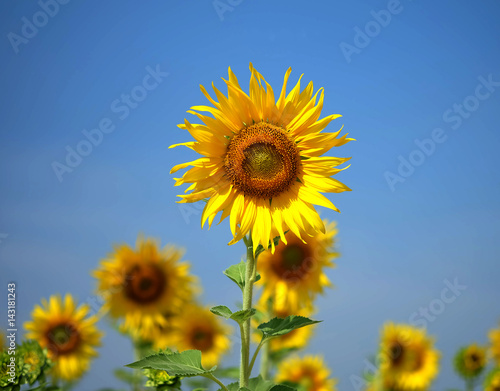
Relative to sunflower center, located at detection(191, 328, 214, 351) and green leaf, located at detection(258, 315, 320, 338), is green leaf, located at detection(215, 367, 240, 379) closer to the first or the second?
sunflower center, located at detection(191, 328, 214, 351)

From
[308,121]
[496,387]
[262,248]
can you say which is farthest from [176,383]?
[496,387]

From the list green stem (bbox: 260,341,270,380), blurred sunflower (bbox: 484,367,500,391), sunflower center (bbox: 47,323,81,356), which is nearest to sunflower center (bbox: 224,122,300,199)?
green stem (bbox: 260,341,270,380)

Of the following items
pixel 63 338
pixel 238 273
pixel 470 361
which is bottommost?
pixel 470 361

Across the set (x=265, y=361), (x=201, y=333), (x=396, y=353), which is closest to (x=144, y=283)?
(x=201, y=333)

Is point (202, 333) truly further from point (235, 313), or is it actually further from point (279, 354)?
point (235, 313)

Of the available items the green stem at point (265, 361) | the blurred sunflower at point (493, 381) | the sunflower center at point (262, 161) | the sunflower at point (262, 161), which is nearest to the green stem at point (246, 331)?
the sunflower at point (262, 161)

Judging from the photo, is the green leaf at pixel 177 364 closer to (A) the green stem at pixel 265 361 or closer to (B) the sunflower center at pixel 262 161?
(B) the sunflower center at pixel 262 161
